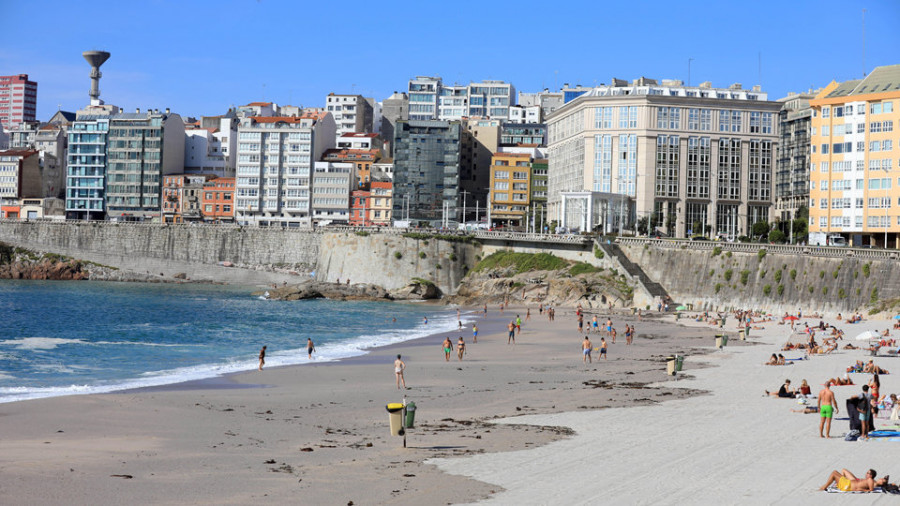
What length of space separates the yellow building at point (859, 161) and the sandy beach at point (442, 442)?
48.7 metres

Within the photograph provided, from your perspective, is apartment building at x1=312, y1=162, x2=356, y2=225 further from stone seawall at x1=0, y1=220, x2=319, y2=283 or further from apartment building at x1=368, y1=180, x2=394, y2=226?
stone seawall at x1=0, y1=220, x2=319, y2=283

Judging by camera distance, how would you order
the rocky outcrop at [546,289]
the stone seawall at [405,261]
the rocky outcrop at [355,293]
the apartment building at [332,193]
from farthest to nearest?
Result: the apartment building at [332,193], the stone seawall at [405,261], the rocky outcrop at [355,293], the rocky outcrop at [546,289]

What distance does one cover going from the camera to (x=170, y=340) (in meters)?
55.3

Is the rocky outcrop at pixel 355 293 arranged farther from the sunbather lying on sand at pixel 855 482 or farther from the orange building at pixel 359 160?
the sunbather lying on sand at pixel 855 482

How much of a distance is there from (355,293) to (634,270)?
92.4 feet

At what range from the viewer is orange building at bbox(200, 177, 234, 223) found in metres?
147

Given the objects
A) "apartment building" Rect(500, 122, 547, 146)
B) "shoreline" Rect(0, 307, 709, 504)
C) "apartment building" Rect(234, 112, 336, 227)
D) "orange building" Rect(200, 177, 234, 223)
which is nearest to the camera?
"shoreline" Rect(0, 307, 709, 504)

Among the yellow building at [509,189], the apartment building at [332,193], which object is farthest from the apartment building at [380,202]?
the yellow building at [509,189]

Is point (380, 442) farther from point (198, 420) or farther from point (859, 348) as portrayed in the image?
point (859, 348)

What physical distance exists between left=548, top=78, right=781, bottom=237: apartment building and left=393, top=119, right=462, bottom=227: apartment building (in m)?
36.4

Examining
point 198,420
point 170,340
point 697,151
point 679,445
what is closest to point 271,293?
point 170,340

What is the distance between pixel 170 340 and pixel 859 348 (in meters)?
37.1

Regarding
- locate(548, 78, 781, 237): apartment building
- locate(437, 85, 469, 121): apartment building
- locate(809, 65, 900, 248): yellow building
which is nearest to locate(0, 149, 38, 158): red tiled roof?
locate(437, 85, 469, 121): apartment building

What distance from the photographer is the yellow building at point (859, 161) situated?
82312 millimetres
